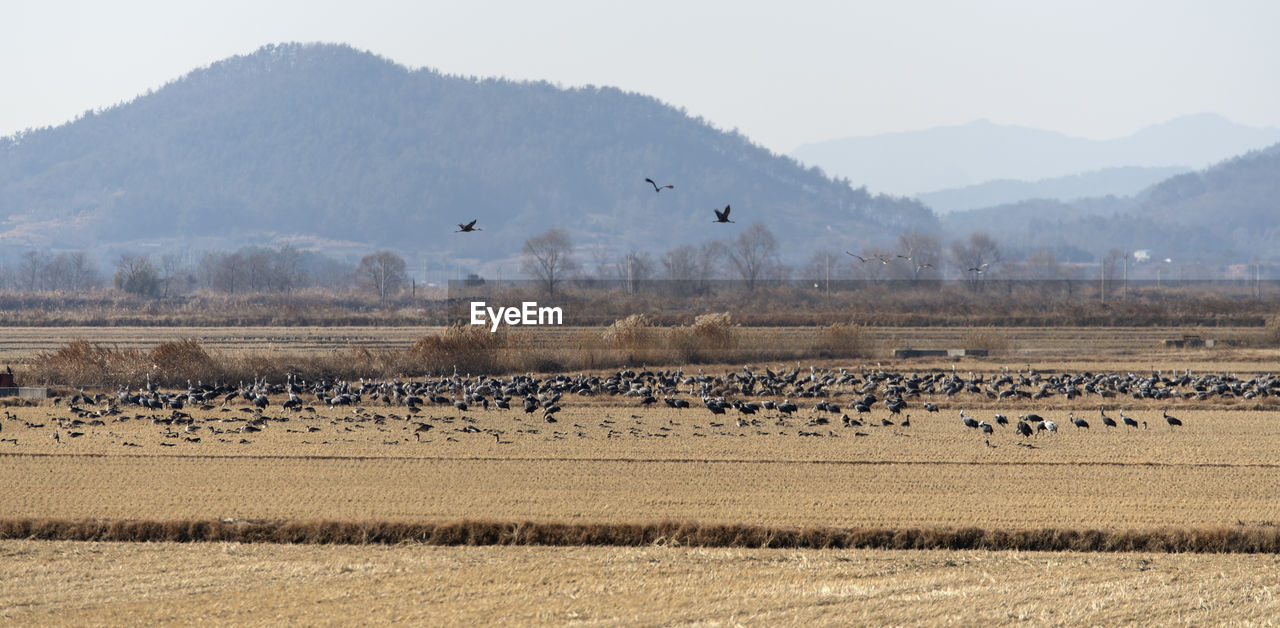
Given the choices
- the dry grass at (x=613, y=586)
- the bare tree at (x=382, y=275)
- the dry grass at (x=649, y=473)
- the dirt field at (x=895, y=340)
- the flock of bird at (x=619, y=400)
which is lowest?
the dry grass at (x=613, y=586)

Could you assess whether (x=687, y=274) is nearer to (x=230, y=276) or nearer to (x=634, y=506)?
(x=230, y=276)

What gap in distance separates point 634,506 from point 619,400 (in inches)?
556

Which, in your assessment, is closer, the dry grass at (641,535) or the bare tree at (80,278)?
the dry grass at (641,535)

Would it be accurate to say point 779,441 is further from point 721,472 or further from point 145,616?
point 145,616

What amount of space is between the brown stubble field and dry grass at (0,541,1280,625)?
4cm

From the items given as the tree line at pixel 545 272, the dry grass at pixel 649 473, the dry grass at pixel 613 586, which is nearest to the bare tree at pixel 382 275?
the tree line at pixel 545 272

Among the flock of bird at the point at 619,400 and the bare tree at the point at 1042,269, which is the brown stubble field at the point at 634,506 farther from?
the bare tree at the point at 1042,269

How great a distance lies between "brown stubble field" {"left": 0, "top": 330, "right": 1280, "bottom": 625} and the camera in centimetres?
1252

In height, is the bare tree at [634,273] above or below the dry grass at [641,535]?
above

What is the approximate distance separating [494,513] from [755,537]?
12.3 feet

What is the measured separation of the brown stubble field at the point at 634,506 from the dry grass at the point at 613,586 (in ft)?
0.14

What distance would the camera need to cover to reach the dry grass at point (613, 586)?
12.1 m

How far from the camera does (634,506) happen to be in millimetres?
17438

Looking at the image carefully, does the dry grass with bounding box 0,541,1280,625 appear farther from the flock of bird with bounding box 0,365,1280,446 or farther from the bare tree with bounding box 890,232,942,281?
the bare tree with bounding box 890,232,942,281
